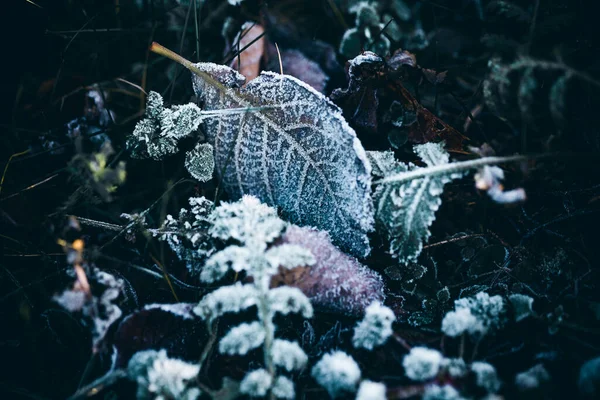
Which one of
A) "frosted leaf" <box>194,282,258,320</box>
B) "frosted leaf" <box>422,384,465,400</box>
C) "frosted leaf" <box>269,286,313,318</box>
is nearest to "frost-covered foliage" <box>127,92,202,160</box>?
"frosted leaf" <box>194,282,258,320</box>

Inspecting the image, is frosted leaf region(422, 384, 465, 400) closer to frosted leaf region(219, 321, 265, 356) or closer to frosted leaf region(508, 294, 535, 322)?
frosted leaf region(508, 294, 535, 322)

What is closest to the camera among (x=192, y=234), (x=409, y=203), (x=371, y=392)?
(x=371, y=392)

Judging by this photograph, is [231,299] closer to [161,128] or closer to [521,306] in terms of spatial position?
[161,128]

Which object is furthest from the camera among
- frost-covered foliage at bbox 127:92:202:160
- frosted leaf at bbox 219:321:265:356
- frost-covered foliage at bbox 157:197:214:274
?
frost-covered foliage at bbox 127:92:202:160

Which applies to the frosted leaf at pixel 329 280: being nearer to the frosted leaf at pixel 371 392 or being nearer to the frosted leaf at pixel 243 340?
the frosted leaf at pixel 243 340

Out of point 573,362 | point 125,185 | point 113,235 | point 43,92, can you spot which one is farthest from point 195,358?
point 43,92

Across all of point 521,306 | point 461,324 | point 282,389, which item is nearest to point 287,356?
point 282,389

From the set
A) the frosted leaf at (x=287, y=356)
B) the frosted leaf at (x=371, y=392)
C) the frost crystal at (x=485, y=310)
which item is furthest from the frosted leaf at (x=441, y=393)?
the frosted leaf at (x=287, y=356)

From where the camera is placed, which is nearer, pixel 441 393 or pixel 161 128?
pixel 441 393
